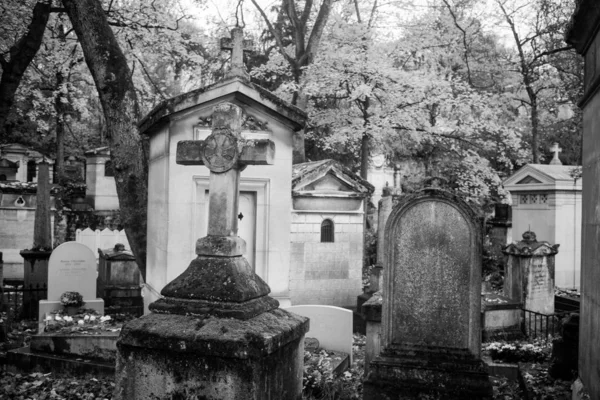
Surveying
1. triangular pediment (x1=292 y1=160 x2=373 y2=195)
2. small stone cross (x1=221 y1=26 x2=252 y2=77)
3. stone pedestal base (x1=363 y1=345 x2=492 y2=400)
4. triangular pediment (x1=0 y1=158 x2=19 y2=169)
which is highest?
small stone cross (x1=221 y1=26 x2=252 y2=77)

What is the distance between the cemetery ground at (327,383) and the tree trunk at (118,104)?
6.68ft

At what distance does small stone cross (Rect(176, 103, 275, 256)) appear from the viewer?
13.9ft

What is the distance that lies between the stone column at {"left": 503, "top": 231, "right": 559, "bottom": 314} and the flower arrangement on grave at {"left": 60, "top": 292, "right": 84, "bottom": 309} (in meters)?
8.37

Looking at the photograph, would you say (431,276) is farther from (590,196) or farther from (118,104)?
(118,104)

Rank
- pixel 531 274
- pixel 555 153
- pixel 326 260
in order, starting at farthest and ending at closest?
pixel 555 153, pixel 326 260, pixel 531 274

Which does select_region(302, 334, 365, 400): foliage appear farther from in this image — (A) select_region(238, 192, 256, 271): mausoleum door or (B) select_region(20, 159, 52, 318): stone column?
(B) select_region(20, 159, 52, 318): stone column

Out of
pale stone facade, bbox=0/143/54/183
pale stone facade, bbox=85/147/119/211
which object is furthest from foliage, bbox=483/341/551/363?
pale stone facade, bbox=0/143/54/183

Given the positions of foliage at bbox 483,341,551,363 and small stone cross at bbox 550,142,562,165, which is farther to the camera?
small stone cross at bbox 550,142,562,165

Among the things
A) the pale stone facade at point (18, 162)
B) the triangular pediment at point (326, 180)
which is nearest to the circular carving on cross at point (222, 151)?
the triangular pediment at point (326, 180)

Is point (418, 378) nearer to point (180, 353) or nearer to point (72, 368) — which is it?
point (180, 353)

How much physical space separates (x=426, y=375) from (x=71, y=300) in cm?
602

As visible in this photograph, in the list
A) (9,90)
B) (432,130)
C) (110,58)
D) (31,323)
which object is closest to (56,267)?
(31,323)

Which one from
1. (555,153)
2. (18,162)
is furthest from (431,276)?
(18,162)

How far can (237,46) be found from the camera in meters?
7.30
